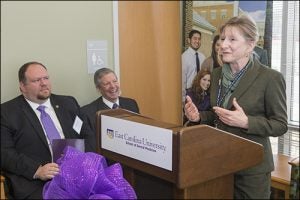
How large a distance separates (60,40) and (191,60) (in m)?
1.38

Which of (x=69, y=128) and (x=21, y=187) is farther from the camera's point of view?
(x=69, y=128)

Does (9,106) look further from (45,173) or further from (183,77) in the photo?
(183,77)

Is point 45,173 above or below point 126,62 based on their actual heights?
below

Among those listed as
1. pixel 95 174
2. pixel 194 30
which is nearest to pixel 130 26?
pixel 194 30

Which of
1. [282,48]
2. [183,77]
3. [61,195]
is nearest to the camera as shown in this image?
[61,195]

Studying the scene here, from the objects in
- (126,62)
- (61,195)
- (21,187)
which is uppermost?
(126,62)

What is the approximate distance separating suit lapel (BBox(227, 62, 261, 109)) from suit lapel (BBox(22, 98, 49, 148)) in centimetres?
133

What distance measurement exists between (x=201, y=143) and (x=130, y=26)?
2341mm

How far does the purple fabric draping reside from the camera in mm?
537

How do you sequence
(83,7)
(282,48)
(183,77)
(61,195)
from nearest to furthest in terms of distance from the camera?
(61,195) → (83,7) → (282,48) → (183,77)

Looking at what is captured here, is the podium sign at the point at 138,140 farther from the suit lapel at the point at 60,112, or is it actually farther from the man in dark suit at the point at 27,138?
the suit lapel at the point at 60,112

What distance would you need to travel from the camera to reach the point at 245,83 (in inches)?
50.0

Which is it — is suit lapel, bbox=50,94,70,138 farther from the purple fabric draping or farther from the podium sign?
the purple fabric draping

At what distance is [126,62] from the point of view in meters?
3.13
